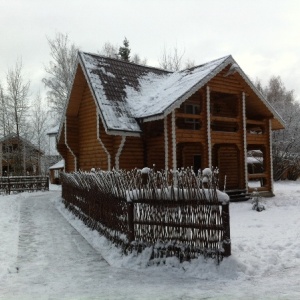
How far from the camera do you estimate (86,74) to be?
17188 millimetres

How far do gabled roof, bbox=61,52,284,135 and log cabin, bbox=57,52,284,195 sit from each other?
0.04 meters

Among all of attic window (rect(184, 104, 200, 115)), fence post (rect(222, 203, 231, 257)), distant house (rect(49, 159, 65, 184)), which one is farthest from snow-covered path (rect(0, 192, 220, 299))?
distant house (rect(49, 159, 65, 184))

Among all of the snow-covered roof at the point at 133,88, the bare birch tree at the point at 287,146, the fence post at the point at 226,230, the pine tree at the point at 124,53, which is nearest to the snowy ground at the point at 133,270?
the fence post at the point at 226,230

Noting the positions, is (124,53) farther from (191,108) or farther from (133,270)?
(133,270)

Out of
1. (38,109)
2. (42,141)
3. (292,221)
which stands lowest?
(292,221)

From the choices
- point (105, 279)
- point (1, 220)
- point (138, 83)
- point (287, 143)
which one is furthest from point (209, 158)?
point (287, 143)

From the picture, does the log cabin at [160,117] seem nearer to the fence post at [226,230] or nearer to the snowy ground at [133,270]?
the snowy ground at [133,270]

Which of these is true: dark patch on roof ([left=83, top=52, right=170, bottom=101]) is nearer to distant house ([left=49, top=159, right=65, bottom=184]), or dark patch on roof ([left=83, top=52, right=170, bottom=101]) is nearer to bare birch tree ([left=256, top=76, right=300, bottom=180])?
bare birch tree ([left=256, top=76, right=300, bottom=180])

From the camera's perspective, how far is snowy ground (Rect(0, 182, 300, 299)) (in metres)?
5.56

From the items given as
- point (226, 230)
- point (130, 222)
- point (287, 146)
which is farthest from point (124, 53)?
point (226, 230)

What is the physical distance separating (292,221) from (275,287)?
6.77 meters

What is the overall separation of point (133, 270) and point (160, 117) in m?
9.10

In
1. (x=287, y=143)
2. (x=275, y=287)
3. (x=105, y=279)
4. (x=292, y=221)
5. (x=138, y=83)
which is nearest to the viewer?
(x=275, y=287)

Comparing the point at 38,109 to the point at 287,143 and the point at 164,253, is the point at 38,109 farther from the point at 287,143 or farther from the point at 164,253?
the point at 164,253
